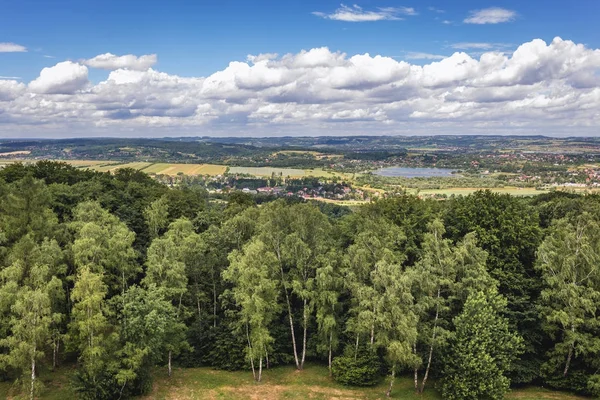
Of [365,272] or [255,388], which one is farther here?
[365,272]

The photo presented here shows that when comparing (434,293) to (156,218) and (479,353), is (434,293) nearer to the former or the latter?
(479,353)

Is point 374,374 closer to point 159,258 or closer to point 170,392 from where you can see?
point 170,392

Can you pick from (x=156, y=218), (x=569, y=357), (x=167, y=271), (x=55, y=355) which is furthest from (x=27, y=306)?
(x=569, y=357)

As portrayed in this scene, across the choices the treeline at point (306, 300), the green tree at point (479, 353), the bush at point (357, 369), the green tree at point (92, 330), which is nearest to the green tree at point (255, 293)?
the treeline at point (306, 300)

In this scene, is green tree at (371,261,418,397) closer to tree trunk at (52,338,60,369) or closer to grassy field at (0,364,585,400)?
grassy field at (0,364,585,400)

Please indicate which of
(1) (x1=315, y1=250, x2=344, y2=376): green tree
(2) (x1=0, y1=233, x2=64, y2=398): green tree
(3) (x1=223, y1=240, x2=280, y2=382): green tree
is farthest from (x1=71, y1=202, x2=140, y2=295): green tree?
(1) (x1=315, y1=250, x2=344, y2=376): green tree

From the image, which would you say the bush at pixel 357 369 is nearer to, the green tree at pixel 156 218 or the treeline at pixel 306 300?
the treeline at pixel 306 300
